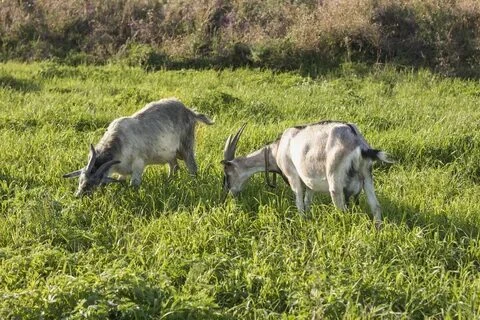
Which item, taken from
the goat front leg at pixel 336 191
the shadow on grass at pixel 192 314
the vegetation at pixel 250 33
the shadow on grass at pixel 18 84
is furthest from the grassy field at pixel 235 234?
the vegetation at pixel 250 33

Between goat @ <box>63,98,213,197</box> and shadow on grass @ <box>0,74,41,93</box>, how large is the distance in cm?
536

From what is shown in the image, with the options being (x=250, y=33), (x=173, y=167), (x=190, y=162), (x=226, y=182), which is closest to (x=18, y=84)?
(x=250, y=33)

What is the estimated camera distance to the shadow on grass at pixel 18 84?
37.4ft

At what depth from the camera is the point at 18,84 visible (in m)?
11.7

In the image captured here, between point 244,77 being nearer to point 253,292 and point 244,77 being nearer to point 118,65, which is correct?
point 118,65

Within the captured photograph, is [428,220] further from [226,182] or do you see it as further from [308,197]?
[226,182]

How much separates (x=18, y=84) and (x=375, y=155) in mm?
8808

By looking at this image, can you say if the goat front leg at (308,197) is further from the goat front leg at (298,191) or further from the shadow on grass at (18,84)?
the shadow on grass at (18,84)

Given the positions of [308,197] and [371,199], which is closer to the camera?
[371,199]

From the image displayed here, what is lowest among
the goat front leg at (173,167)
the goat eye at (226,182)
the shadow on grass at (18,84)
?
the shadow on grass at (18,84)

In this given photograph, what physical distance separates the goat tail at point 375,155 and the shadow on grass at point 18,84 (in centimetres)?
812

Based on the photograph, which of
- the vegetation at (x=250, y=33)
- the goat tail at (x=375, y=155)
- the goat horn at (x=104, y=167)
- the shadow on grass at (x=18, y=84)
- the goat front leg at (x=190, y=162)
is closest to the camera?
the goat tail at (x=375, y=155)

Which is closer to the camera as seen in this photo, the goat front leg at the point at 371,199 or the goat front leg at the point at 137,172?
the goat front leg at the point at 371,199

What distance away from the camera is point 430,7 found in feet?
46.5
